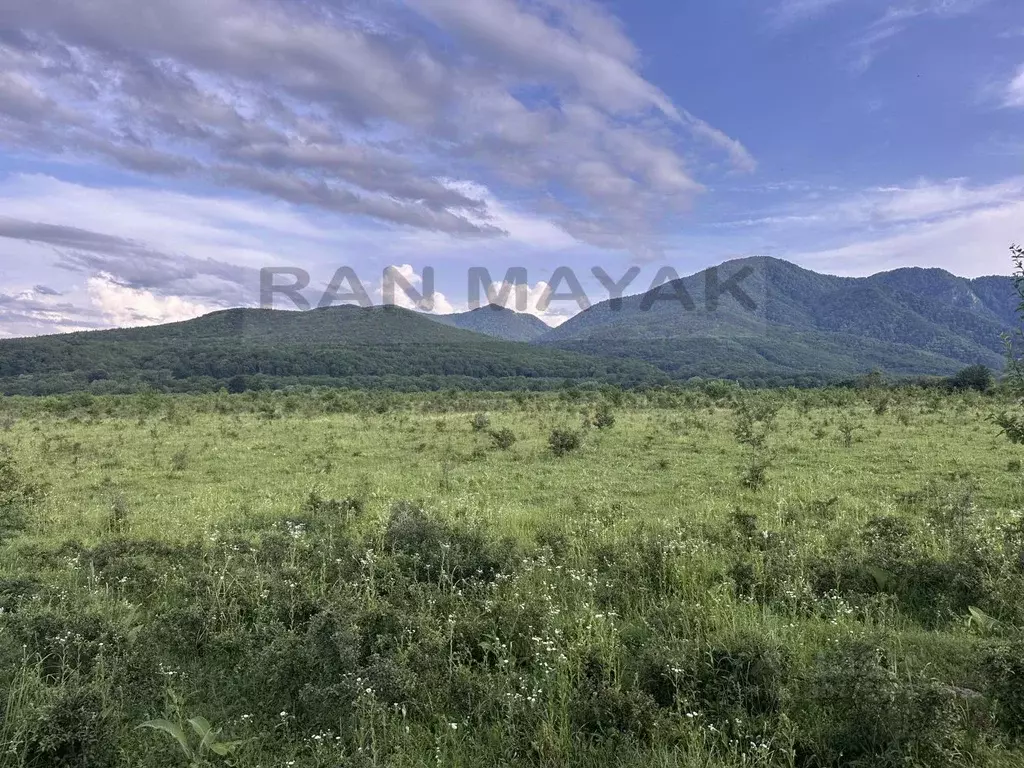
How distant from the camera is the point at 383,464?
54.4 ft

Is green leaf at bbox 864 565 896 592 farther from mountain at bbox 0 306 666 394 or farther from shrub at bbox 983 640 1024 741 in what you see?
mountain at bbox 0 306 666 394

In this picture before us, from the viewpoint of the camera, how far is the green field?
3945 millimetres

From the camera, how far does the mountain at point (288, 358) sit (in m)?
97.2

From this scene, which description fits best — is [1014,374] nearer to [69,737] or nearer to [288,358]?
[69,737]

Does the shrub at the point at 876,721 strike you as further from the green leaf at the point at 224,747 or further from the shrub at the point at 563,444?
the shrub at the point at 563,444

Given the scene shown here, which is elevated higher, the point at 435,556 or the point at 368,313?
the point at 368,313

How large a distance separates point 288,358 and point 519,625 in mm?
121012

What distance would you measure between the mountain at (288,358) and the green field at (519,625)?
81.5m

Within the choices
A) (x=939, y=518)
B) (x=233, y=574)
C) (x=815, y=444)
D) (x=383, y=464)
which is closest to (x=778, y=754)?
(x=233, y=574)

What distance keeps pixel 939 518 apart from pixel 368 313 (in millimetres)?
190688

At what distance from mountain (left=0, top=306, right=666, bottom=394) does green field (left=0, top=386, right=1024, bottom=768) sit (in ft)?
267

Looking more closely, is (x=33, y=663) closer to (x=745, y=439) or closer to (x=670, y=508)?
(x=670, y=508)

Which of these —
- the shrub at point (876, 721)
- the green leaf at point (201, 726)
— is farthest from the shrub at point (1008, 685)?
the green leaf at point (201, 726)

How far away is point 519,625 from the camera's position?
553 centimetres
